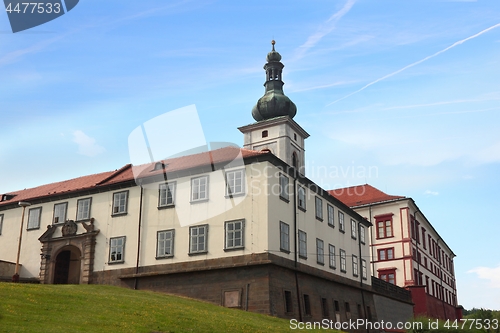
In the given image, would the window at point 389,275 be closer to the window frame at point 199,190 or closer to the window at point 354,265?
the window at point 354,265

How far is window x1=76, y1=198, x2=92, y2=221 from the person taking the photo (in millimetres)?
43344

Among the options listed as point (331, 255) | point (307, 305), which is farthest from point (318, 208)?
point (307, 305)

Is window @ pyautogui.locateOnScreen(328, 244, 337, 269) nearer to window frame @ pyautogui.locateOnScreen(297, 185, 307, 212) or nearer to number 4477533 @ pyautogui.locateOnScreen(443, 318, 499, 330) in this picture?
window frame @ pyautogui.locateOnScreen(297, 185, 307, 212)

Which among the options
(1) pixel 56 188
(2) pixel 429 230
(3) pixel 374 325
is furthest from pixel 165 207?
(2) pixel 429 230

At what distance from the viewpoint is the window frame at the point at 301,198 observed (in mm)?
40250

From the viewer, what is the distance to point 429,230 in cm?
7644

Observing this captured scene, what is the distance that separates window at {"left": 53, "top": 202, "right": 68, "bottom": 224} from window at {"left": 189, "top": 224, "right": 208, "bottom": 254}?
39.6ft

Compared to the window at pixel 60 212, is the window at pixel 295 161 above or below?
above

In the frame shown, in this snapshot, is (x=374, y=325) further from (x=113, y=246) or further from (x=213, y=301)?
(x=113, y=246)

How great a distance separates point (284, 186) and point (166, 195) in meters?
7.99

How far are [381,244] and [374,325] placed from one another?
1963 centimetres

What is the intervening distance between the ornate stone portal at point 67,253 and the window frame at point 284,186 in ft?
45.5

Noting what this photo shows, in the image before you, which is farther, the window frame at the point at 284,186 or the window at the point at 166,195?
the window at the point at 166,195

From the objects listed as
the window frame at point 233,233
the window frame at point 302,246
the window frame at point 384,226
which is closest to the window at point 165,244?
the window frame at point 233,233
